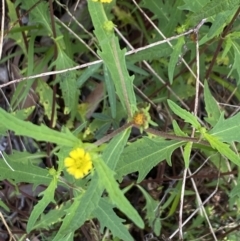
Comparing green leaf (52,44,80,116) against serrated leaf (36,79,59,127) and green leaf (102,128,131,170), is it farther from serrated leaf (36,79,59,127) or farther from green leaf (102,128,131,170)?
green leaf (102,128,131,170)

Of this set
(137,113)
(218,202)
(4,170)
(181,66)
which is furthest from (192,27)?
(218,202)

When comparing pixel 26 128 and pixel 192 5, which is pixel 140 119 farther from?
pixel 192 5

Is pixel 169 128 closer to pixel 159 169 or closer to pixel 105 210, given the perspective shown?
pixel 159 169

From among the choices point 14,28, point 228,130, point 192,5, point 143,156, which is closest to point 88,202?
point 143,156

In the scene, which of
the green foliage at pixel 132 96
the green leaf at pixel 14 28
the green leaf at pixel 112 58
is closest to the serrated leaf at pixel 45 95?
the green foliage at pixel 132 96

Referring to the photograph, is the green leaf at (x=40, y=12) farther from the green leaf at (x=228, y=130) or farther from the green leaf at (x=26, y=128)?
the green leaf at (x=26, y=128)

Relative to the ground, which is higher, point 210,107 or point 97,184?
point 97,184
